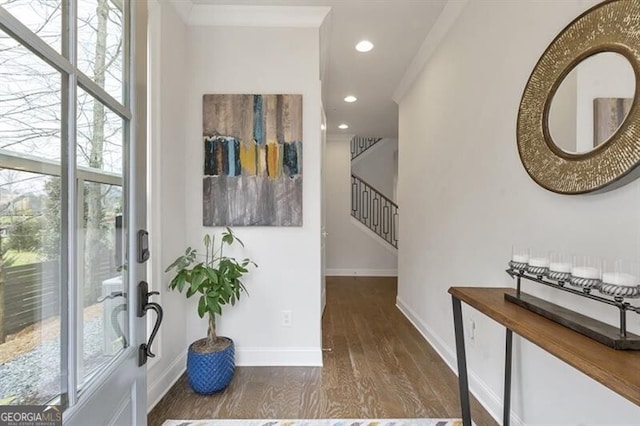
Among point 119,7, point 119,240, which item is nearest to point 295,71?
point 119,7

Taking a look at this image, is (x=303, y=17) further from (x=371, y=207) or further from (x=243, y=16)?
(x=371, y=207)

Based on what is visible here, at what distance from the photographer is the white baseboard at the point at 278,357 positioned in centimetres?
237

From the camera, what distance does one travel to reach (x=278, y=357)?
2.38 m

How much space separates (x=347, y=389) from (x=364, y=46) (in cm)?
293

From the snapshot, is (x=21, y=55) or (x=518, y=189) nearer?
(x=21, y=55)

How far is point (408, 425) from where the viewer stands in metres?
1.70

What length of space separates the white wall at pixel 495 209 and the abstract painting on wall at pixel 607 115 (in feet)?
0.68

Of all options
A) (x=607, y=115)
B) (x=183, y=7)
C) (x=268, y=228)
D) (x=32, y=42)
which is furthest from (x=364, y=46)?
(x=32, y=42)

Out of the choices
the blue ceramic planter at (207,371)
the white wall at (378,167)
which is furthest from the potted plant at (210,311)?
the white wall at (378,167)

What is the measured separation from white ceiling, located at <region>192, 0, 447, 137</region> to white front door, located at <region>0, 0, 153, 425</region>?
1.90 metres

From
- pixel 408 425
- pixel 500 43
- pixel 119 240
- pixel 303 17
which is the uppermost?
pixel 303 17

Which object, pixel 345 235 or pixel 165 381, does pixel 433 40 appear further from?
pixel 345 235

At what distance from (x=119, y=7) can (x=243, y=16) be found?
5.75ft

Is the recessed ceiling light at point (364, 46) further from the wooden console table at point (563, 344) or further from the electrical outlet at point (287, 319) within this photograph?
the electrical outlet at point (287, 319)
